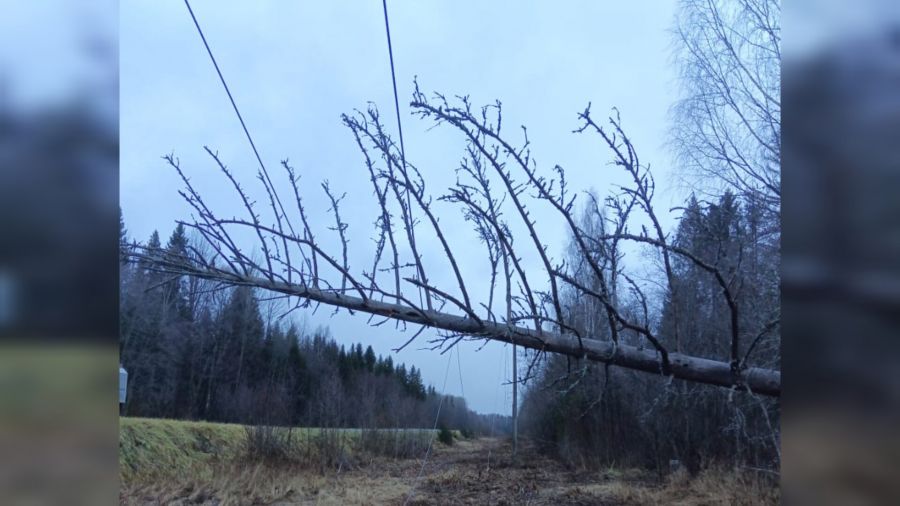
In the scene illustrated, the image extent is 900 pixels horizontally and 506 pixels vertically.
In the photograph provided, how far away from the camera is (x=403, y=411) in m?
5.19

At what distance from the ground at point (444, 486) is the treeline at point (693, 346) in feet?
0.96

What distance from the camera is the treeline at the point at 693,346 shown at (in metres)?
3.19

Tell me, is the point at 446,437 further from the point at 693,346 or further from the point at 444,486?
the point at 693,346

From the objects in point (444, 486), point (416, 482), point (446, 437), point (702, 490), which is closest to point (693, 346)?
point (702, 490)

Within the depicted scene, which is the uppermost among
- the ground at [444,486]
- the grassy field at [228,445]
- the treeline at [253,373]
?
the treeline at [253,373]

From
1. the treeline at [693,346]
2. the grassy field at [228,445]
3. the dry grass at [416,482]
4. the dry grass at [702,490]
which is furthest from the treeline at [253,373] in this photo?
the dry grass at [702,490]

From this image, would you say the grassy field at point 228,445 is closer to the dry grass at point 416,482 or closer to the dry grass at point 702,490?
the dry grass at point 416,482

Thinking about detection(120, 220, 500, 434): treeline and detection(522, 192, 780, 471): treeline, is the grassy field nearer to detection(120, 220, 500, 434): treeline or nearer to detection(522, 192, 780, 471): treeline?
detection(120, 220, 500, 434): treeline

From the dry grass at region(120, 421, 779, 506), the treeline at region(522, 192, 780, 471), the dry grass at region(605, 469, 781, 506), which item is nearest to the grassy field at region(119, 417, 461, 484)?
the dry grass at region(120, 421, 779, 506)

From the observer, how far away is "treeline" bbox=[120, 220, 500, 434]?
3.79m

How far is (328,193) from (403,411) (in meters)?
2.13
